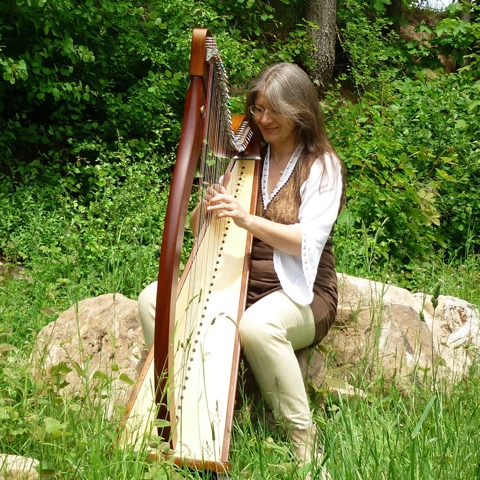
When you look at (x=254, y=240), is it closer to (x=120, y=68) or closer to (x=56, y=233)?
(x=56, y=233)

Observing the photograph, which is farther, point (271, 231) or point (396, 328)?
point (396, 328)

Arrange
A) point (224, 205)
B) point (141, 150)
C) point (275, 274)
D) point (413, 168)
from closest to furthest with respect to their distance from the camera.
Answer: point (224, 205)
point (275, 274)
point (141, 150)
point (413, 168)

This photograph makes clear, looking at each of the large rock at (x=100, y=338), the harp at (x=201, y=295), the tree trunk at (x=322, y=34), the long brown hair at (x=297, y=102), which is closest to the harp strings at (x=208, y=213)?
the harp at (x=201, y=295)

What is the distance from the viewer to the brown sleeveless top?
309 cm

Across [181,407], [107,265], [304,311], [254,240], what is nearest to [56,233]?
[107,265]

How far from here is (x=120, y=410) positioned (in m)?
2.28

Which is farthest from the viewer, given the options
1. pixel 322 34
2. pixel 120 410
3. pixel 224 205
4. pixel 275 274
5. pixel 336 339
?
pixel 322 34

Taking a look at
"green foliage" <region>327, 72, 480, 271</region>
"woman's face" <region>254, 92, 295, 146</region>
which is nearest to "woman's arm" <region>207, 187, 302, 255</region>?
"woman's face" <region>254, 92, 295, 146</region>

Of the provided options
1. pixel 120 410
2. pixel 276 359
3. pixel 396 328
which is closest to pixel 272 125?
pixel 276 359

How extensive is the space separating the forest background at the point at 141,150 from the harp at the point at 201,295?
1.29 metres

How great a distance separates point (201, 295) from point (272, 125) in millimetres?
841

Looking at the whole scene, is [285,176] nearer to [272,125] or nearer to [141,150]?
[272,125]

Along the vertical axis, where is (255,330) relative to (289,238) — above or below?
below

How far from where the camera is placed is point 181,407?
7.98 ft
